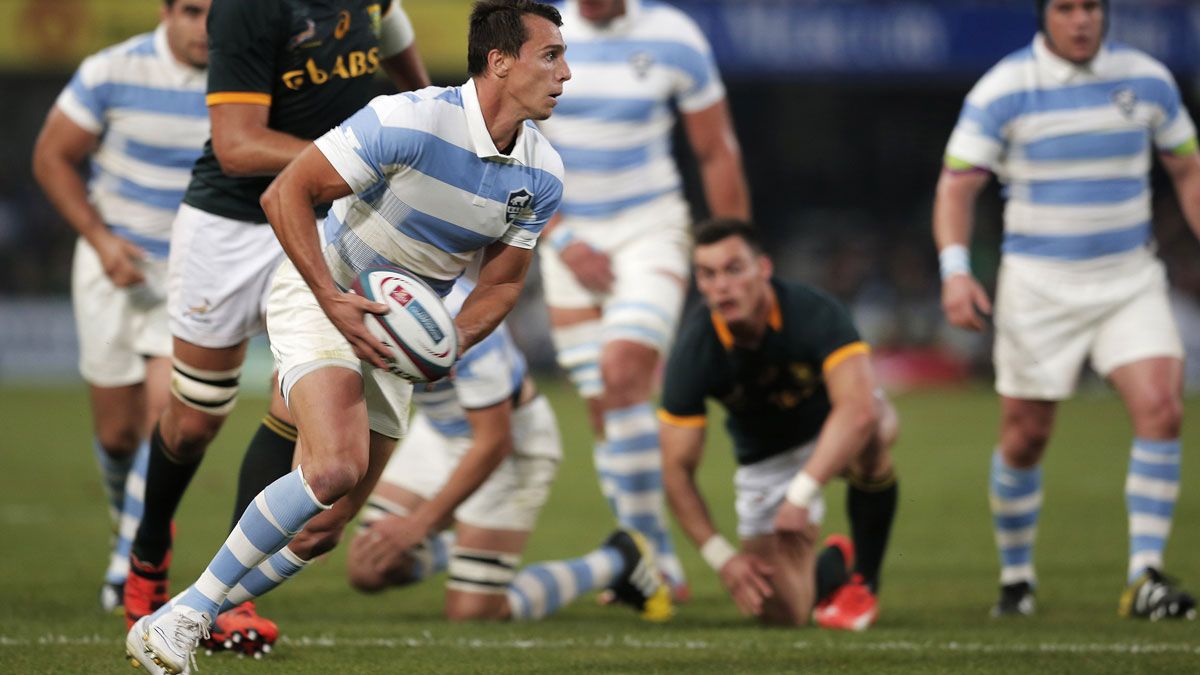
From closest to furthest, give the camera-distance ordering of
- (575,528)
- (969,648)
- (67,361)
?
(969,648) < (575,528) < (67,361)

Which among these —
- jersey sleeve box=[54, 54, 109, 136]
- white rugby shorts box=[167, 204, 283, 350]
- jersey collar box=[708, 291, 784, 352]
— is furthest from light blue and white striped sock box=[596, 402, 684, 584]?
jersey sleeve box=[54, 54, 109, 136]

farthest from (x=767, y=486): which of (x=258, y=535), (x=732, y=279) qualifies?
(x=258, y=535)

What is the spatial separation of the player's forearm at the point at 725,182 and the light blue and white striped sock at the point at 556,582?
1.83m

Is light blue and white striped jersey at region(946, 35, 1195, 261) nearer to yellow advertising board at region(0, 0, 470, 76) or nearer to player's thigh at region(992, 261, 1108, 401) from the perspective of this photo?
player's thigh at region(992, 261, 1108, 401)

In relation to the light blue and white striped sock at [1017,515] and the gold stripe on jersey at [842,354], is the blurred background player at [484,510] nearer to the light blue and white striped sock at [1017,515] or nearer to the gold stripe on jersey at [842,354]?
the gold stripe on jersey at [842,354]

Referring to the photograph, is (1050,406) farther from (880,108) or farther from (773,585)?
(880,108)

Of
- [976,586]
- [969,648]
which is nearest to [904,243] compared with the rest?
[976,586]

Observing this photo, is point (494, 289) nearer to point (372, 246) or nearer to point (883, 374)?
point (372, 246)

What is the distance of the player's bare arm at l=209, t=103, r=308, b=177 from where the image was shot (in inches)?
204

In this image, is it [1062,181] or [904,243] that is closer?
[1062,181]

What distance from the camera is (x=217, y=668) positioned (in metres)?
4.94

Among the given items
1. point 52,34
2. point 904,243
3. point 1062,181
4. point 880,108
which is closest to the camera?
point 1062,181

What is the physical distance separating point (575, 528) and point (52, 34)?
38.1 ft

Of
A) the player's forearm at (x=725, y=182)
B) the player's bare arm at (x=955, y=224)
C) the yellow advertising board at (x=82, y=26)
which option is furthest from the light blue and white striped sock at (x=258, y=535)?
the yellow advertising board at (x=82, y=26)
